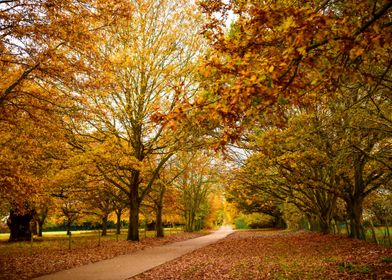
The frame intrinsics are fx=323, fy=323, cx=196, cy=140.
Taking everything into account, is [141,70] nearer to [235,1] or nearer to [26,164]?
[26,164]

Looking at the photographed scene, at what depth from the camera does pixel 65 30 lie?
9.34 m

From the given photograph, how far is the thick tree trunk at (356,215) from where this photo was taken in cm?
1512

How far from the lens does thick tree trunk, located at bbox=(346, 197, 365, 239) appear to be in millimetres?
15123

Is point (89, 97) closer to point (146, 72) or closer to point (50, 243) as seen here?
point (146, 72)

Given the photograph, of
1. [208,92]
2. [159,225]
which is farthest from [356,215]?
[159,225]

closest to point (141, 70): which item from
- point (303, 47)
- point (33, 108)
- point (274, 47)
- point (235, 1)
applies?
point (33, 108)

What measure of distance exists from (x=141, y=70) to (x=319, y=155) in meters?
12.4

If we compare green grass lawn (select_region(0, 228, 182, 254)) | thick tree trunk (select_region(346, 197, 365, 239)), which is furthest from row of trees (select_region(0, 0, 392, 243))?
green grass lawn (select_region(0, 228, 182, 254))

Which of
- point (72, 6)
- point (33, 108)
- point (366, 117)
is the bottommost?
point (366, 117)

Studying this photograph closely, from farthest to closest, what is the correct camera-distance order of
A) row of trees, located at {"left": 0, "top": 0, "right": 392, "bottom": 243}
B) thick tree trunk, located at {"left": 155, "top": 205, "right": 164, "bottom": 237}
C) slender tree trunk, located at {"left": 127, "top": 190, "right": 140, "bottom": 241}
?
thick tree trunk, located at {"left": 155, "top": 205, "right": 164, "bottom": 237}
slender tree trunk, located at {"left": 127, "top": 190, "right": 140, "bottom": 241}
row of trees, located at {"left": 0, "top": 0, "right": 392, "bottom": 243}

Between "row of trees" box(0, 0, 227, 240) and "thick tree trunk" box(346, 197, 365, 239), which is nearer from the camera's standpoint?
"row of trees" box(0, 0, 227, 240)

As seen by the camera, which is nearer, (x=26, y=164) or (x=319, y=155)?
(x=319, y=155)

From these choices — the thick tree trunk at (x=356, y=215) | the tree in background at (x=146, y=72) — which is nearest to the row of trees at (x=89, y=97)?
the tree in background at (x=146, y=72)

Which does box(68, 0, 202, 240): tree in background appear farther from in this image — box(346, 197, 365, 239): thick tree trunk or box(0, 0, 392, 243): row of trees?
box(346, 197, 365, 239): thick tree trunk
